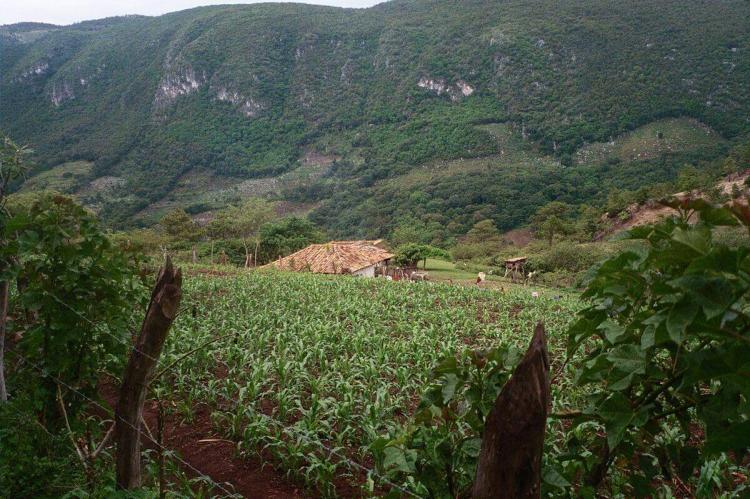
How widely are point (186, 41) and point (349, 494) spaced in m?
154

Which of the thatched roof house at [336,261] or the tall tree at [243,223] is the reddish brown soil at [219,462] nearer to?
the thatched roof house at [336,261]

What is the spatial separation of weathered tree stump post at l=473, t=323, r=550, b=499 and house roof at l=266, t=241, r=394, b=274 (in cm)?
2303

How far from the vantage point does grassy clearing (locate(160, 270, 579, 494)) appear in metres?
3.87

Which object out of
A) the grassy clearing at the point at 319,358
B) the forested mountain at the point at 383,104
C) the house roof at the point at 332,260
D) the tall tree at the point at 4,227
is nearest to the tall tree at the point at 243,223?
the house roof at the point at 332,260

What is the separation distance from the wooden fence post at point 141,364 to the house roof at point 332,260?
2192 centimetres

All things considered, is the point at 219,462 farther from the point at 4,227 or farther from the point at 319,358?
the point at 319,358

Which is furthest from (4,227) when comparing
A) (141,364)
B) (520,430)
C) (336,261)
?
(336,261)

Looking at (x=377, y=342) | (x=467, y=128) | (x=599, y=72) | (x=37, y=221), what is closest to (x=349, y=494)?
(x=37, y=221)

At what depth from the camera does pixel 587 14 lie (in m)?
105

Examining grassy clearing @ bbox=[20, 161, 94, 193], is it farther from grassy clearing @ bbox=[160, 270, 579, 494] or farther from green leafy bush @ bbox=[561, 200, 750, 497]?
green leafy bush @ bbox=[561, 200, 750, 497]

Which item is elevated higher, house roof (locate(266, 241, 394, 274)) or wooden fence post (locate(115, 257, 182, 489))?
wooden fence post (locate(115, 257, 182, 489))

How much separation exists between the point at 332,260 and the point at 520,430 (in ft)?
81.1

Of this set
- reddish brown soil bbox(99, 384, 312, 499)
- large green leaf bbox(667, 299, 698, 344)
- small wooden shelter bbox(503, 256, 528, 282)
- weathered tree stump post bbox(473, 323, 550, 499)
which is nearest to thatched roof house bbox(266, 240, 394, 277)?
small wooden shelter bbox(503, 256, 528, 282)

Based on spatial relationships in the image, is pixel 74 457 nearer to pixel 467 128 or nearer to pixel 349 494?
pixel 349 494
